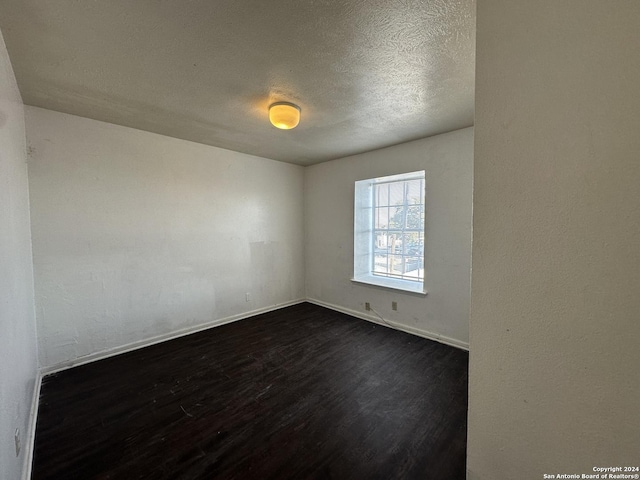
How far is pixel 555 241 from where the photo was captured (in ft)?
2.60

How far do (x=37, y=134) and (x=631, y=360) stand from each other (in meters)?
3.94

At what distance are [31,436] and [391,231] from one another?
3889 mm

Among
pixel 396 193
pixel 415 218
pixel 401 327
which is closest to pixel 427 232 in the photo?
pixel 415 218

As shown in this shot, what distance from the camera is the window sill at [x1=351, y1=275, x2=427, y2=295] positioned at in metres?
3.28


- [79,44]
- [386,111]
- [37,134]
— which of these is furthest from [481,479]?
[37,134]

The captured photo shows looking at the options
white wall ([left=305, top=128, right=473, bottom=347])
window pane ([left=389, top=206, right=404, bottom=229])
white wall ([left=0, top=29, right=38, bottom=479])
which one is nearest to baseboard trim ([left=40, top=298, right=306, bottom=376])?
white wall ([left=0, top=29, right=38, bottom=479])

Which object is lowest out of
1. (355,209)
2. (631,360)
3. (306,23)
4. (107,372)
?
(107,372)

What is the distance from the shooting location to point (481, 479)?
96 cm

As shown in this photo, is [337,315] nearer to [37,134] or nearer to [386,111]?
[386,111]

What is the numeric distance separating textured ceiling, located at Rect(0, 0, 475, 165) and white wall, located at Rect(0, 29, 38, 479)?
1.11 ft

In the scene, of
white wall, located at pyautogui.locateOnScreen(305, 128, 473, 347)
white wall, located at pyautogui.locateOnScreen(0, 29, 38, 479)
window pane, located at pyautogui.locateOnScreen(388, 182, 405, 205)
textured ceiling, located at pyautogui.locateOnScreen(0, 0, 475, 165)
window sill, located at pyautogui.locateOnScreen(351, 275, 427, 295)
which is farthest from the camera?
window pane, located at pyautogui.locateOnScreen(388, 182, 405, 205)

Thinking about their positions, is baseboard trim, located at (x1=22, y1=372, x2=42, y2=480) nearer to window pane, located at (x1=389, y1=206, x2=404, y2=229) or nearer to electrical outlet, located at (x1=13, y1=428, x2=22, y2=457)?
electrical outlet, located at (x1=13, y1=428, x2=22, y2=457)

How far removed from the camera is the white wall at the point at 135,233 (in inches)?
93.4

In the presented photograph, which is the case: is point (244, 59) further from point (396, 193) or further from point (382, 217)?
point (382, 217)
